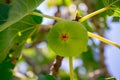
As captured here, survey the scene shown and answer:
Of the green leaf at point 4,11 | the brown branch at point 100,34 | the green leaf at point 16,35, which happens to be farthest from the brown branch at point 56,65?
the brown branch at point 100,34

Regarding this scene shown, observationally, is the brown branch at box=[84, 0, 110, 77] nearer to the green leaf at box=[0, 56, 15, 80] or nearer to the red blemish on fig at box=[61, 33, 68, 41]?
the green leaf at box=[0, 56, 15, 80]

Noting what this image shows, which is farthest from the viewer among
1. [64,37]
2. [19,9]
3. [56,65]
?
[56,65]

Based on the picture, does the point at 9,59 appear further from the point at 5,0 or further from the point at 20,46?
the point at 5,0

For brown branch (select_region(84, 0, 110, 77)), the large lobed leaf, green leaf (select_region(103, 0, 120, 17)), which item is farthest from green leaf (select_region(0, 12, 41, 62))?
brown branch (select_region(84, 0, 110, 77))

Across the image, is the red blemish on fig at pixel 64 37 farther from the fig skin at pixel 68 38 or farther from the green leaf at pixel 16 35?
the green leaf at pixel 16 35

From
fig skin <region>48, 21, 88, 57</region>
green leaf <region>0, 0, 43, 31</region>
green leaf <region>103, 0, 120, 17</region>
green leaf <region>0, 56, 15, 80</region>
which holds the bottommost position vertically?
green leaf <region>0, 56, 15, 80</region>

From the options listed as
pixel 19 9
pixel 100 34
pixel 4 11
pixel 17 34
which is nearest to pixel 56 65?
pixel 17 34

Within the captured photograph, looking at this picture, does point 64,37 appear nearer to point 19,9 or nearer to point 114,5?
point 19,9
